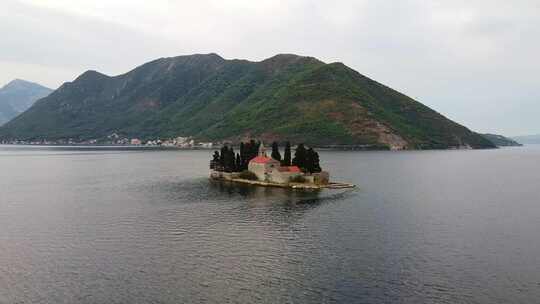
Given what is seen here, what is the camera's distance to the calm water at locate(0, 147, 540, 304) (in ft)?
183

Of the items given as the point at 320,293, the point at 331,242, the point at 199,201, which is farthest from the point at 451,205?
the point at 320,293

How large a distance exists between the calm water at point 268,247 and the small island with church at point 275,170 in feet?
38.8

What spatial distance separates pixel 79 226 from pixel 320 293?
56.2m

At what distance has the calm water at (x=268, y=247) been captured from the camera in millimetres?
55656

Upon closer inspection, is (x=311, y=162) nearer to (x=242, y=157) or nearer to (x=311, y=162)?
(x=311, y=162)

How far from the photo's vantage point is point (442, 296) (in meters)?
54.3

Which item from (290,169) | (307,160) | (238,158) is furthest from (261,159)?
(307,160)

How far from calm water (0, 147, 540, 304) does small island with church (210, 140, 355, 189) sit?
1183 cm

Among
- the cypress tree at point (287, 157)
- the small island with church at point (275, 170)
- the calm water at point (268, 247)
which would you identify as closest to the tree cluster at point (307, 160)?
the small island with church at point (275, 170)

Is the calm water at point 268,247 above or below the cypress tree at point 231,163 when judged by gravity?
below

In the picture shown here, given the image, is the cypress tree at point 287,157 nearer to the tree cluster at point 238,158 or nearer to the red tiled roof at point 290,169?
the red tiled roof at point 290,169

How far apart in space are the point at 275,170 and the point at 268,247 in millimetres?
75087

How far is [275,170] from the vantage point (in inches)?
5822

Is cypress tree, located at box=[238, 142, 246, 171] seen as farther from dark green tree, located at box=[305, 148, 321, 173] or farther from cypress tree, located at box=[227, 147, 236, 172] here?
dark green tree, located at box=[305, 148, 321, 173]
